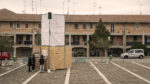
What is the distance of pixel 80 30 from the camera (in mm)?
48094

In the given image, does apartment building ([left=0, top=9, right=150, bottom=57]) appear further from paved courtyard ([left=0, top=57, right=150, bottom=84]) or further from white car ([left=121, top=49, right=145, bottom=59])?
paved courtyard ([left=0, top=57, right=150, bottom=84])

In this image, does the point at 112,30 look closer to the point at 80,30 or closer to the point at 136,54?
the point at 80,30

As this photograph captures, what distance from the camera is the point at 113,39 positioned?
4931 cm

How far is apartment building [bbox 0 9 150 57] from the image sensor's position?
1860 inches

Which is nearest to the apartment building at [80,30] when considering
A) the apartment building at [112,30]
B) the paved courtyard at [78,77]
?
the apartment building at [112,30]

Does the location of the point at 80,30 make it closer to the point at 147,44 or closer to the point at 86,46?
the point at 86,46

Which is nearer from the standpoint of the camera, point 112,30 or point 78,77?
point 78,77

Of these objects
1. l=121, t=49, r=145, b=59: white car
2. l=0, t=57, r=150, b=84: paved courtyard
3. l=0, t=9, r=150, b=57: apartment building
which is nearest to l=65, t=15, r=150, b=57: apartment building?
l=0, t=9, r=150, b=57: apartment building

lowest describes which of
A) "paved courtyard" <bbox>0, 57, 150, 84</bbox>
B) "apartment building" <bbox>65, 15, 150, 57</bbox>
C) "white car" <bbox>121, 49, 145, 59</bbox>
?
"paved courtyard" <bbox>0, 57, 150, 84</bbox>

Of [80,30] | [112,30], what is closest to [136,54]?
[112,30]

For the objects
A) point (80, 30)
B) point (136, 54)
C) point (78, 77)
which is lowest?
point (78, 77)

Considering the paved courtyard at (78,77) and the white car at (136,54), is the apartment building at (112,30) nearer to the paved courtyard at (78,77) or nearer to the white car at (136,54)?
the white car at (136,54)

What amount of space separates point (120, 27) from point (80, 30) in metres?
8.09

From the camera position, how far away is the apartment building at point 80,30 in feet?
155
